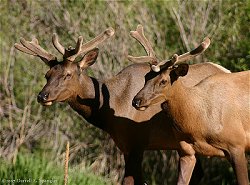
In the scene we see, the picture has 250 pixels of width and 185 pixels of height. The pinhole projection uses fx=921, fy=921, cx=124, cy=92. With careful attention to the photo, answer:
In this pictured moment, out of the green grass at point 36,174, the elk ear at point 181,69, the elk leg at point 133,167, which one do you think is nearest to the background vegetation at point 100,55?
the green grass at point 36,174

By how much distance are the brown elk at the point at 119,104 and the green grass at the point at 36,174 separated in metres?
0.59

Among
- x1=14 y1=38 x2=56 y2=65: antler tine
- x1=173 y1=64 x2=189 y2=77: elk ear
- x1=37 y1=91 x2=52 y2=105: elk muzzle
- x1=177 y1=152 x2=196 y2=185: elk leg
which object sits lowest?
x1=177 y1=152 x2=196 y2=185: elk leg

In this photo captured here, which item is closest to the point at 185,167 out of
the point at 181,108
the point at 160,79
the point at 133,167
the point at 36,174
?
the point at 133,167

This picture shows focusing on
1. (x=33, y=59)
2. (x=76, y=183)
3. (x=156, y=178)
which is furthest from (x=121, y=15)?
(x=76, y=183)

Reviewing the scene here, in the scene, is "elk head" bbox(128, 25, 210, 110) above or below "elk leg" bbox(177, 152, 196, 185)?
above

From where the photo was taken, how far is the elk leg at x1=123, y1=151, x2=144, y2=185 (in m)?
10.6

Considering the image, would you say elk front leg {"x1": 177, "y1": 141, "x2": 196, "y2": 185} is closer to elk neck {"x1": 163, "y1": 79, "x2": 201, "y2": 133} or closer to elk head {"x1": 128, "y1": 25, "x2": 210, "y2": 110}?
elk neck {"x1": 163, "y1": 79, "x2": 201, "y2": 133}

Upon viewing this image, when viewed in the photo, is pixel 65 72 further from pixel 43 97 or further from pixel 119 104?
pixel 119 104

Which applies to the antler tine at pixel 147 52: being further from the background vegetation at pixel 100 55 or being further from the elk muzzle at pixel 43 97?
the background vegetation at pixel 100 55

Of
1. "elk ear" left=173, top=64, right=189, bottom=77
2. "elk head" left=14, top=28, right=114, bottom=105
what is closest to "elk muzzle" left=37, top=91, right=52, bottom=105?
"elk head" left=14, top=28, right=114, bottom=105

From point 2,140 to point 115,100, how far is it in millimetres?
3992

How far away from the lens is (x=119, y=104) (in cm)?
1073

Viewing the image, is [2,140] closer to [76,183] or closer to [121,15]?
[121,15]

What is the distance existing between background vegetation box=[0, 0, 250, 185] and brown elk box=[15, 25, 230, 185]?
6.21 ft
